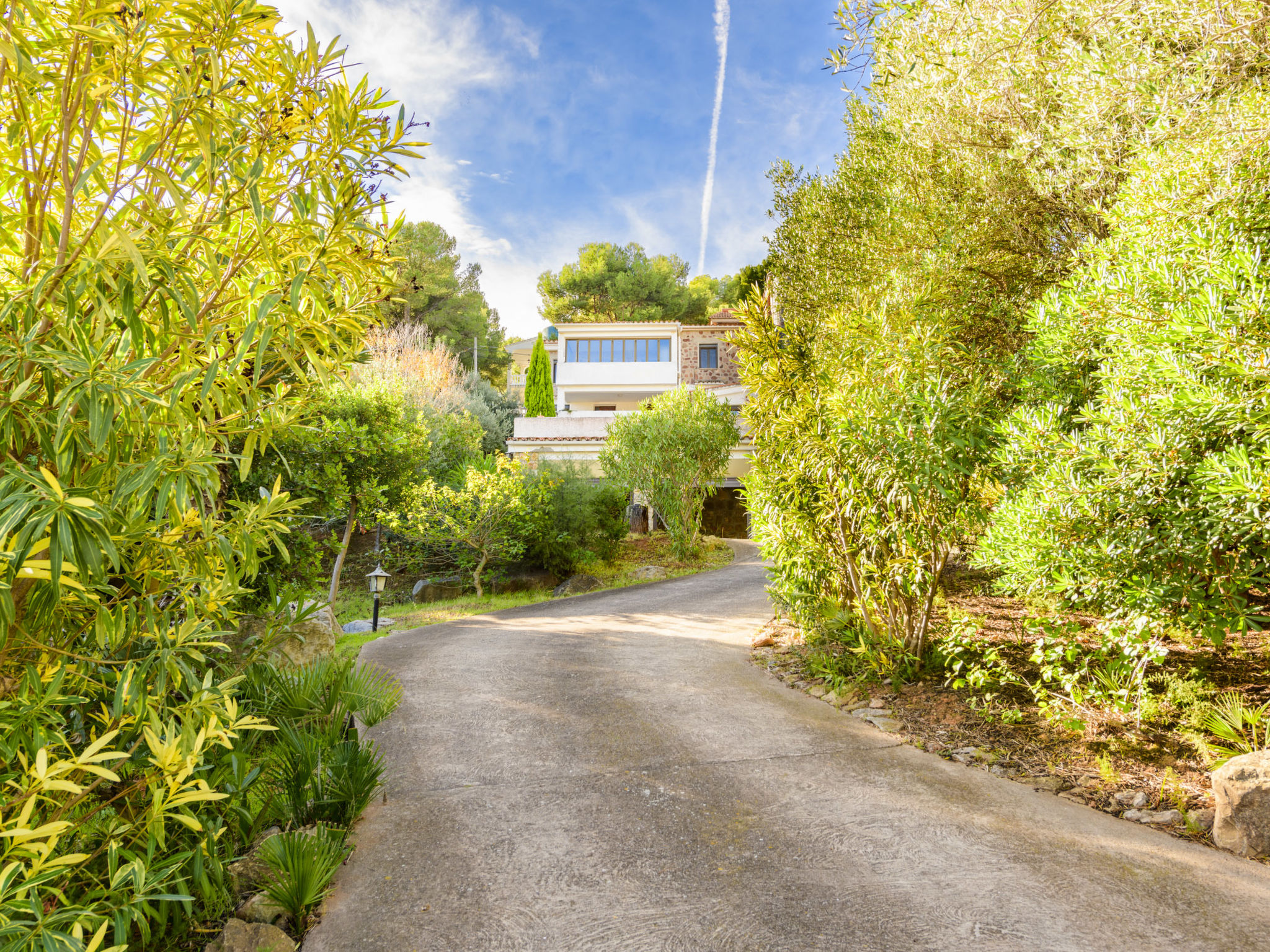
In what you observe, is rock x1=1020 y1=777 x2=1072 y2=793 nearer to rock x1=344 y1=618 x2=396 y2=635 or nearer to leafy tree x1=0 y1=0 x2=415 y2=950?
leafy tree x1=0 y1=0 x2=415 y2=950

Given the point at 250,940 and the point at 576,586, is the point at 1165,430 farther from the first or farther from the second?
the point at 576,586

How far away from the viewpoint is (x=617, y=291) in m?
39.5

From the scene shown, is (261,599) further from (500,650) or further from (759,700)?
(759,700)

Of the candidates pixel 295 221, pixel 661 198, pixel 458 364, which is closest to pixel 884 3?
pixel 295 221

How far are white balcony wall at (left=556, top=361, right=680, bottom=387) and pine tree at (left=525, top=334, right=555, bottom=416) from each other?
Result: 2.34m

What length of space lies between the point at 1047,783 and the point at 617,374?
103 feet

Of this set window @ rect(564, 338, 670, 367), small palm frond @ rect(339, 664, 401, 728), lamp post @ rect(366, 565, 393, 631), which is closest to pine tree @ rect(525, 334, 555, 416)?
window @ rect(564, 338, 670, 367)

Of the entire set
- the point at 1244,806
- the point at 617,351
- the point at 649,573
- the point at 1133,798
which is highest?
the point at 617,351

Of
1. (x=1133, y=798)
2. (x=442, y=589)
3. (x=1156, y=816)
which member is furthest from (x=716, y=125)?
(x=1156, y=816)

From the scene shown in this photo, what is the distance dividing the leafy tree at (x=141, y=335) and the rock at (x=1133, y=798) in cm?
527

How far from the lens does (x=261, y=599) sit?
720cm

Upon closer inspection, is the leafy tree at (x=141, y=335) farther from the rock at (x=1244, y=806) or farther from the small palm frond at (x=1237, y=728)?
the small palm frond at (x=1237, y=728)

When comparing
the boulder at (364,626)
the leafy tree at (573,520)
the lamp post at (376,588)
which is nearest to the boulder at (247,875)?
the lamp post at (376,588)

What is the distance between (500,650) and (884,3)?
8.01 m
